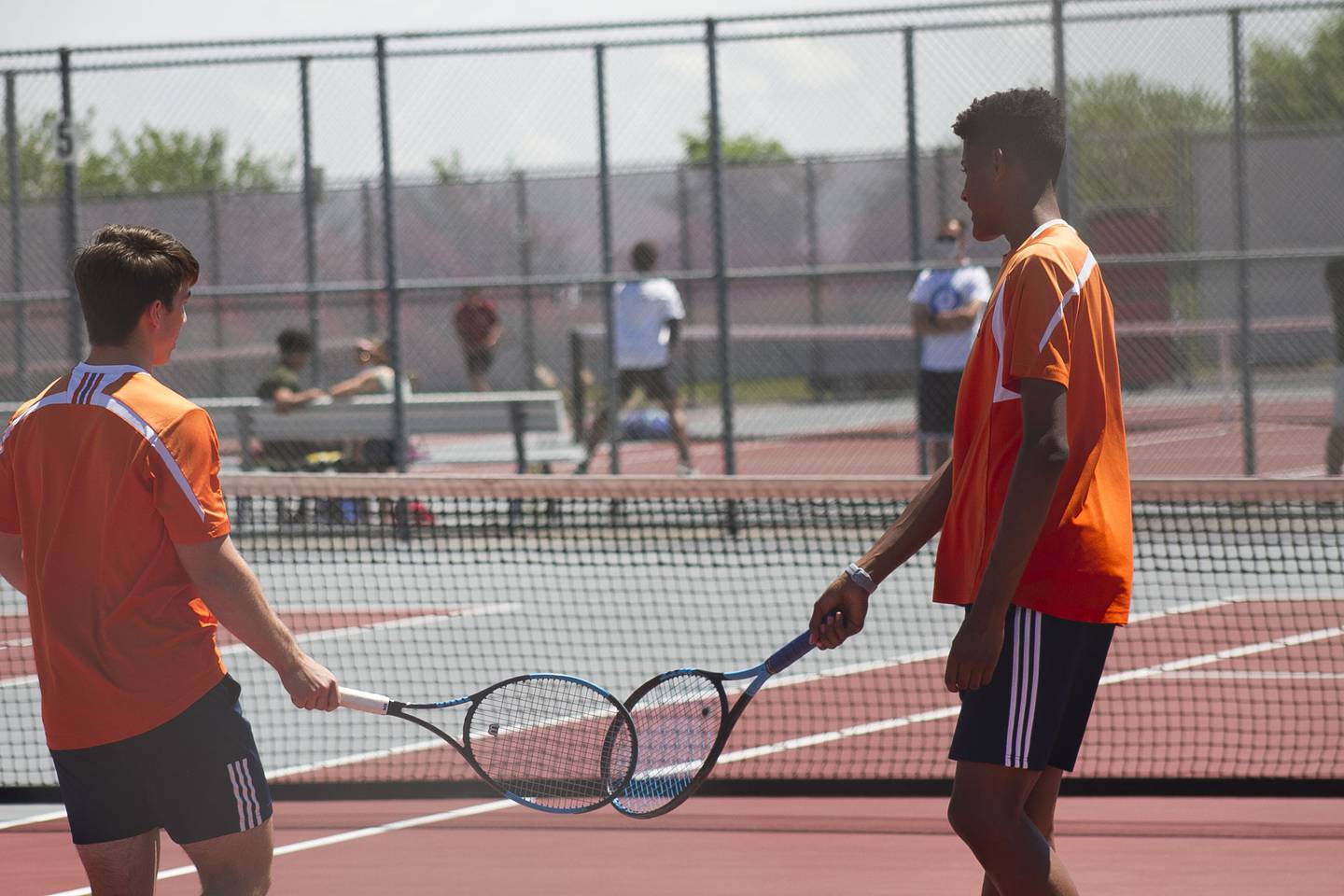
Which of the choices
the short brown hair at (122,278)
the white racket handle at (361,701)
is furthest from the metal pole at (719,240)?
the short brown hair at (122,278)

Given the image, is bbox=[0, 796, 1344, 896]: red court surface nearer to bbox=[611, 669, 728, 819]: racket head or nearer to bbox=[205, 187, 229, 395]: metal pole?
bbox=[611, 669, 728, 819]: racket head

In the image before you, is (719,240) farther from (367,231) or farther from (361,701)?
(367,231)

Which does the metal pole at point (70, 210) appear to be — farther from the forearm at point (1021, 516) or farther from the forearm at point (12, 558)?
the forearm at point (1021, 516)

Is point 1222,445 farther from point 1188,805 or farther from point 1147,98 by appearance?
point 1188,805

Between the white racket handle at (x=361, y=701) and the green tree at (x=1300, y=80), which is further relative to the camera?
→ the green tree at (x=1300, y=80)

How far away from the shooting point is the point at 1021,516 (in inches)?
103

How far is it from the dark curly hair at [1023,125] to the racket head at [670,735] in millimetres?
1175

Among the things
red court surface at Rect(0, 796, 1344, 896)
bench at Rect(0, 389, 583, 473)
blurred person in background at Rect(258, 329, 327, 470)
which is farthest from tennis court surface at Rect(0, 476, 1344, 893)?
blurred person in background at Rect(258, 329, 327, 470)

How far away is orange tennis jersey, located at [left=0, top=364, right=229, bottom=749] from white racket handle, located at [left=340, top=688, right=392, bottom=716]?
1.12 feet

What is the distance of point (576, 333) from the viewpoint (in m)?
13.5

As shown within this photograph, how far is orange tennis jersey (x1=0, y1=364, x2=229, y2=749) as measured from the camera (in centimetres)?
268

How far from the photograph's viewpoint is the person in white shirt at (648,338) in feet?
36.9

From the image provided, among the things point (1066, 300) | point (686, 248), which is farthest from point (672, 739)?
point (686, 248)

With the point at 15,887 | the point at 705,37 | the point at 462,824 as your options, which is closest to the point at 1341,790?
the point at 462,824
